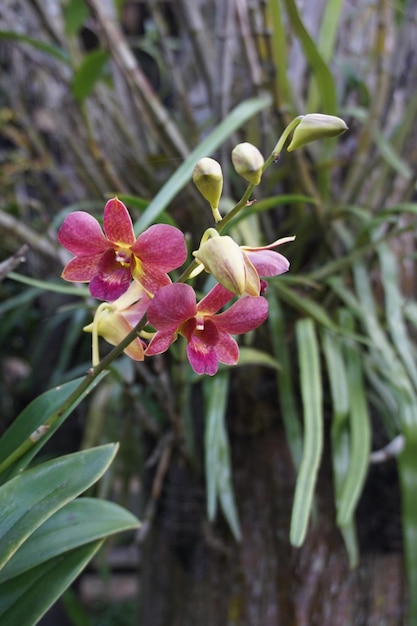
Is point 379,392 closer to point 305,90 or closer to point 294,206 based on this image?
point 294,206

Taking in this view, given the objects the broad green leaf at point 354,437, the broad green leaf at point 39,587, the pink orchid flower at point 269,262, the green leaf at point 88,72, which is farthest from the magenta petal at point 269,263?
the green leaf at point 88,72

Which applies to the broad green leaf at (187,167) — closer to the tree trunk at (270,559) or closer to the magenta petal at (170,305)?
the magenta petal at (170,305)

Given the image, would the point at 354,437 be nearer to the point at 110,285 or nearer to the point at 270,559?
the point at 270,559

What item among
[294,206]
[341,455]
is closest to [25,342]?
[294,206]

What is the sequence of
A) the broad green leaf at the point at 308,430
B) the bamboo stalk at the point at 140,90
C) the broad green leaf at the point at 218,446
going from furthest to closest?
the bamboo stalk at the point at 140,90 → the broad green leaf at the point at 218,446 → the broad green leaf at the point at 308,430

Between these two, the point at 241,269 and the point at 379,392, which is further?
the point at 379,392

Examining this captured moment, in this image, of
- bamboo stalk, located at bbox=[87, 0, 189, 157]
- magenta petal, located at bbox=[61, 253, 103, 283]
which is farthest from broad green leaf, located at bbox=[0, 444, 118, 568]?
bamboo stalk, located at bbox=[87, 0, 189, 157]
